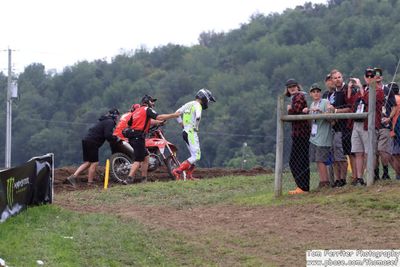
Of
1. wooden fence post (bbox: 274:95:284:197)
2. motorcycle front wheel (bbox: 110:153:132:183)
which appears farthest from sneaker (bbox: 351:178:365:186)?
motorcycle front wheel (bbox: 110:153:132:183)

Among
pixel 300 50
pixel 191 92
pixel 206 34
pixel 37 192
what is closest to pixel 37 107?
pixel 191 92

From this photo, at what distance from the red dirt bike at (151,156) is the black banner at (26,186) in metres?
5.25

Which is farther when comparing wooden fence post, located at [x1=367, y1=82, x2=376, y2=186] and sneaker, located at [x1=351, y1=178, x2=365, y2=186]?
sneaker, located at [x1=351, y1=178, x2=365, y2=186]

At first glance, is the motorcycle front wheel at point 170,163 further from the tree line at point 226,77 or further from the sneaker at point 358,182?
the tree line at point 226,77

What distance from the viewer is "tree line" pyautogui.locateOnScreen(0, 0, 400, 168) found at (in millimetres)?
76375

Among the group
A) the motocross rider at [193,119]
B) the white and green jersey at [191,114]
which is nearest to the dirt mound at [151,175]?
the motocross rider at [193,119]

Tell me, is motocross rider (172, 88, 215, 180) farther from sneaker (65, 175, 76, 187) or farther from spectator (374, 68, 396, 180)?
spectator (374, 68, 396, 180)

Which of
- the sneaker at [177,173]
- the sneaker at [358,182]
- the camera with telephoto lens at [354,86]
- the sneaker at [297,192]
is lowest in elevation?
the sneaker at [177,173]

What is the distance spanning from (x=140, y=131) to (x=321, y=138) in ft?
19.5

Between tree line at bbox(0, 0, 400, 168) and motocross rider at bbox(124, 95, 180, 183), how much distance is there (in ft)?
115

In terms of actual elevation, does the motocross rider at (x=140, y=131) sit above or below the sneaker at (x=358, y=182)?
above

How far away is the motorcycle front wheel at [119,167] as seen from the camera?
22.3 meters

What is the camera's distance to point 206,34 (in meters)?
146

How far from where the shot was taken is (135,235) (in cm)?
1391
